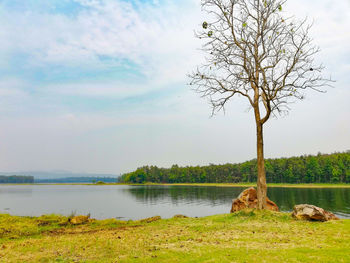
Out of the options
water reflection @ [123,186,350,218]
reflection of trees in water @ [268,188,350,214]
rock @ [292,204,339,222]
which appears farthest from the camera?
water reflection @ [123,186,350,218]

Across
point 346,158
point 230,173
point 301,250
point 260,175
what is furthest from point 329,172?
point 301,250

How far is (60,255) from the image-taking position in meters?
9.11

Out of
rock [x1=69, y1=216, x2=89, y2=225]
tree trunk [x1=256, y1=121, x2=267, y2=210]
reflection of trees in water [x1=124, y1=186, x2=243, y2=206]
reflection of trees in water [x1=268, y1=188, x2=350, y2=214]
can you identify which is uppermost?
tree trunk [x1=256, y1=121, x2=267, y2=210]

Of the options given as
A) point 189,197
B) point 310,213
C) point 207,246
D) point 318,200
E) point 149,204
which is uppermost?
point 310,213

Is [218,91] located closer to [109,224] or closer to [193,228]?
[193,228]

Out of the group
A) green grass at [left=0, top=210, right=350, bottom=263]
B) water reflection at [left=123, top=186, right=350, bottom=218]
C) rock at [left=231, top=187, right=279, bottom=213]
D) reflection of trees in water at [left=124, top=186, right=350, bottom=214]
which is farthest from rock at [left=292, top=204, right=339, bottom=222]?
reflection of trees in water at [left=124, top=186, right=350, bottom=214]

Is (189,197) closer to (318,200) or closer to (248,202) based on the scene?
(318,200)

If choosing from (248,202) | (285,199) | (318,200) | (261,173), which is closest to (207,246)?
(261,173)

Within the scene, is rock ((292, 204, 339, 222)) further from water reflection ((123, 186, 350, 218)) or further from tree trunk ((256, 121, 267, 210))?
water reflection ((123, 186, 350, 218))

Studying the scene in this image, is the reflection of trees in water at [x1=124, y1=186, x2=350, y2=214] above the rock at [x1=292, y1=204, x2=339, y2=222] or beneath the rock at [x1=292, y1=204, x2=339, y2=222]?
beneath

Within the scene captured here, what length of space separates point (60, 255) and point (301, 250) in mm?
8773

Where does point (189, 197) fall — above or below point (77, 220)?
below

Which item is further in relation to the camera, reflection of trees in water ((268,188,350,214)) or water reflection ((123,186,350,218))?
water reflection ((123,186,350,218))

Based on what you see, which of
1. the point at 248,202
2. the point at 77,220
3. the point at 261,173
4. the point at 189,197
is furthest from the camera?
the point at 189,197
